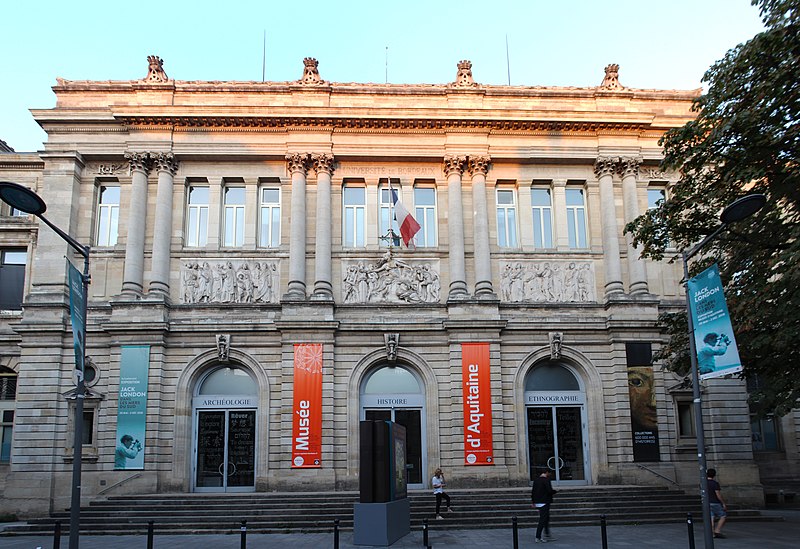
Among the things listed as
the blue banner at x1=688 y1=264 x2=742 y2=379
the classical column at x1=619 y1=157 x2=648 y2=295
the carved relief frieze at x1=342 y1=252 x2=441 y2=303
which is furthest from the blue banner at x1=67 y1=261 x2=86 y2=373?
the classical column at x1=619 y1=157 x2=648 y2=295

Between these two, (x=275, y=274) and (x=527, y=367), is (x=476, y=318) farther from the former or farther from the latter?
(x=275, y=274)

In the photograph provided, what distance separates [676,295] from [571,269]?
4642 mm

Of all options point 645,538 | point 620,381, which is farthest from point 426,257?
point 645,538

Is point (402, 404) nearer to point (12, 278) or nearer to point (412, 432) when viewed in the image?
point (412, 432)

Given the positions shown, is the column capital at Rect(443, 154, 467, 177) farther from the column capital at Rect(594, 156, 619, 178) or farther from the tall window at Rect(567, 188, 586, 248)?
the column capital at Rect(594, 156, 619, 178)

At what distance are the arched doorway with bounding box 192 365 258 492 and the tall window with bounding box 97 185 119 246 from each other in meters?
7.19

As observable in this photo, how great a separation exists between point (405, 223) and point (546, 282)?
6431 millimetres

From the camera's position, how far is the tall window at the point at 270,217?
29.5 m

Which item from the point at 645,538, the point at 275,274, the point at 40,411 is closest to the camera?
the point at 645,538

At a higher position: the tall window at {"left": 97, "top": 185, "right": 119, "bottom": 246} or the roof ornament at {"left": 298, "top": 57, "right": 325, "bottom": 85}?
the roof ornament at {"left": 298, "top": 57, "right": 325, "bottom": 85}

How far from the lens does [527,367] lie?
28344 mm

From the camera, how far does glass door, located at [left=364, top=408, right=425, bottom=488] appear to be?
2744cm

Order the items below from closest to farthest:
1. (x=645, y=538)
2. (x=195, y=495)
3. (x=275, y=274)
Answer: (x=645, y=538)
(x=195, y=495)
(x=275, y=274)

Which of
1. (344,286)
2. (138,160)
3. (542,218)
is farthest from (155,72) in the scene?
(542,218)
